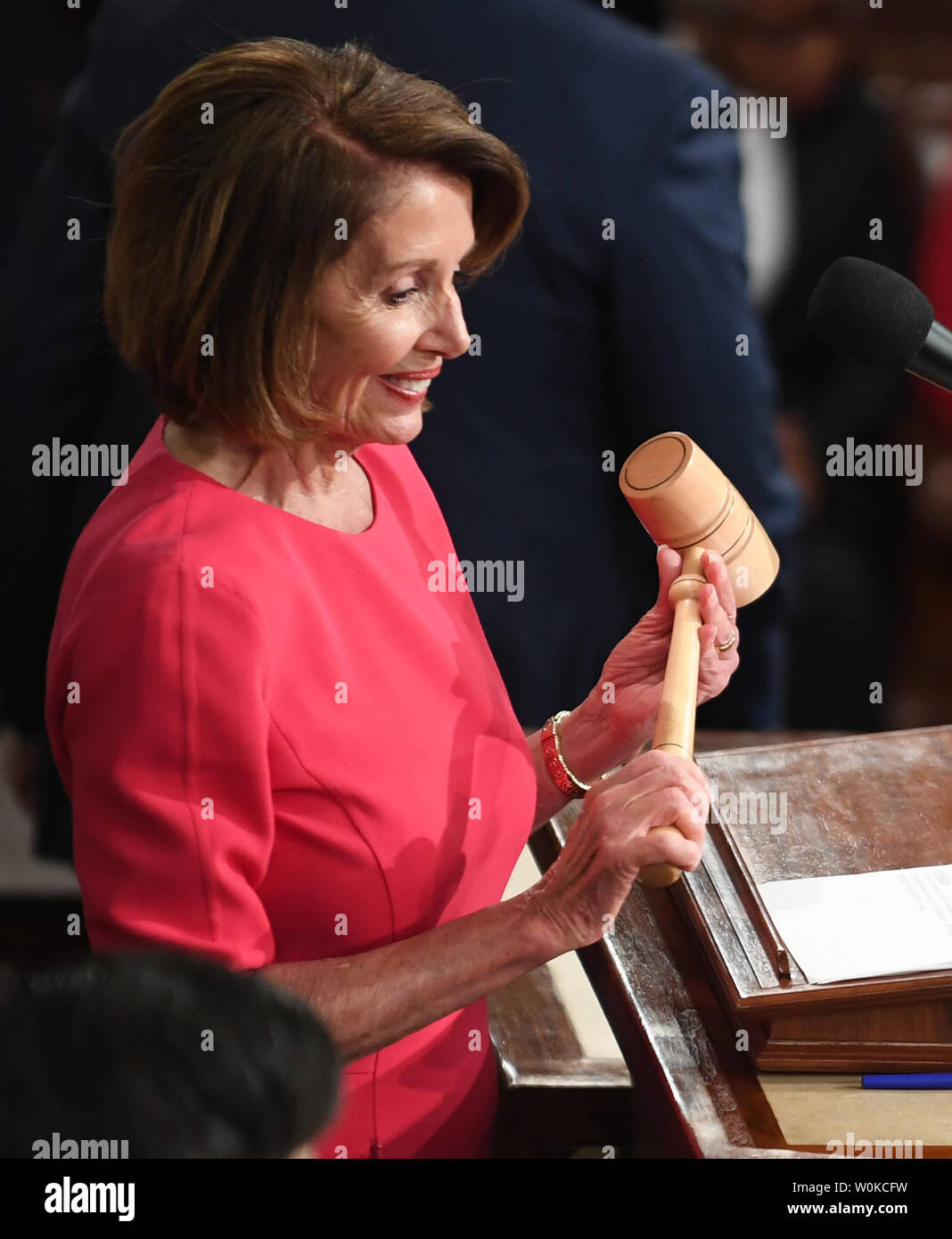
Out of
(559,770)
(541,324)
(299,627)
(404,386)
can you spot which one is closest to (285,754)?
(299,627)

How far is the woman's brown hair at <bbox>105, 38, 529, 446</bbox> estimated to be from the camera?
4.28 feet

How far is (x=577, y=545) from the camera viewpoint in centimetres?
242

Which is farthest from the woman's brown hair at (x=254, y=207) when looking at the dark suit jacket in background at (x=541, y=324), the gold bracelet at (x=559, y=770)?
the dark suit jacket in background at (x=541, y=324)

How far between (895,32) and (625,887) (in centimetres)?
265

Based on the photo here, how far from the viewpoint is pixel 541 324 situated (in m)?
2.25

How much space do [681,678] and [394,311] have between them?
1.38 feet

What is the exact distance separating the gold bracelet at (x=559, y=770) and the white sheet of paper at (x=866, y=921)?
1.07 feet

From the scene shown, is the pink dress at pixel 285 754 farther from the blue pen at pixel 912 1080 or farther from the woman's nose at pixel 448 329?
the blue pen at pixel 912 1080

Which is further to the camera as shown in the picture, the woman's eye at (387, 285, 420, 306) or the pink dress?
the woman's eye at (387, 285, 420, 306)

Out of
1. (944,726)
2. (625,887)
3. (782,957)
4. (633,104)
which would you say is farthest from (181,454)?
(633,104)

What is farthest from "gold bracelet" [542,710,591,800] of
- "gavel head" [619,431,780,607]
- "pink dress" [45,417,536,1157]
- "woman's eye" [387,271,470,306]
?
"woman's eye" [387,271,470,306]

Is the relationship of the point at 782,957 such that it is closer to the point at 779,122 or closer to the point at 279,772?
the point at 279,772

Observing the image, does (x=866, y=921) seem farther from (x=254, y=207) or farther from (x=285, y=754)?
(x=254, y=207)

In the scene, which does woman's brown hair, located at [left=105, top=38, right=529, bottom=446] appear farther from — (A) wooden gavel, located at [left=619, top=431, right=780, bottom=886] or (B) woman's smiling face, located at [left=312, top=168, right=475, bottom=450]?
(A) wooden gavel, located at [left=619, top=431, right=780, bottom=886]
